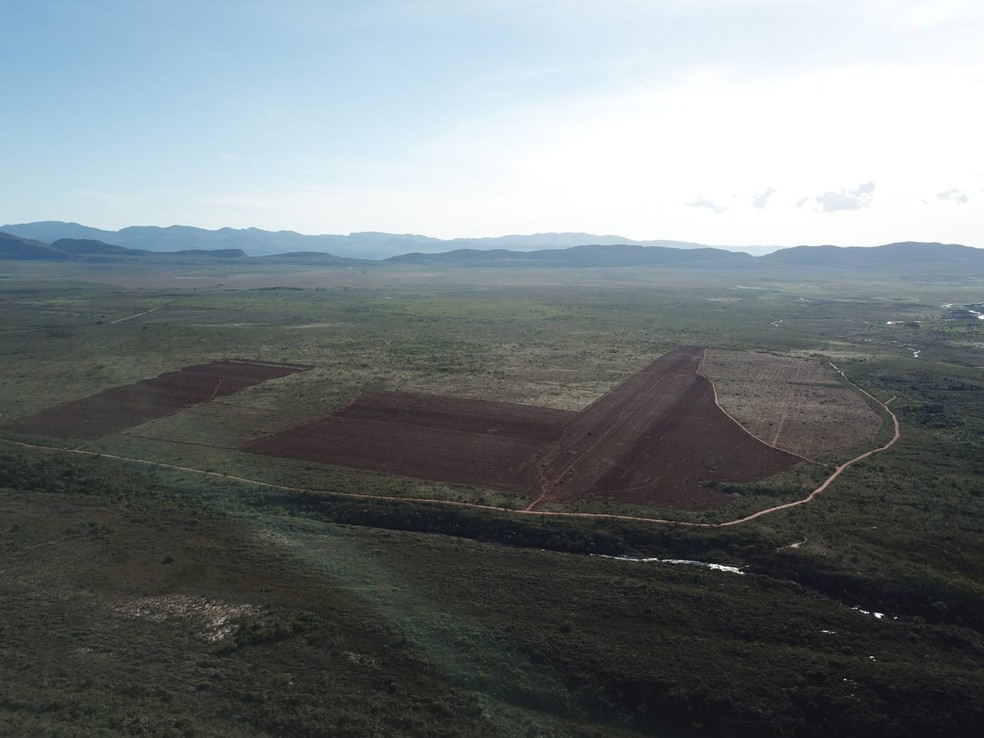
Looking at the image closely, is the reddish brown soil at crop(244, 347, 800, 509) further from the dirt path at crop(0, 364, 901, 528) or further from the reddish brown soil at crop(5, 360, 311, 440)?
the reddish brown soil at crop(5, 360, 311, 440)

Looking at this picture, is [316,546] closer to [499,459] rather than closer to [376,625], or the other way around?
[376,625]

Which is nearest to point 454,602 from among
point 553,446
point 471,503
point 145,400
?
point 471,503

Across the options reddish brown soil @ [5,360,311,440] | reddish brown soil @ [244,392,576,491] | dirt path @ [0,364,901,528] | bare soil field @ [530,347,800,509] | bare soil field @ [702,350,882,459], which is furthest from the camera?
reddish brown soil @ [5,360,311,440]

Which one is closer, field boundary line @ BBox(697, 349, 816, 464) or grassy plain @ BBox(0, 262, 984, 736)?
grassy plain @ BBox(0, 262, 984, 736)

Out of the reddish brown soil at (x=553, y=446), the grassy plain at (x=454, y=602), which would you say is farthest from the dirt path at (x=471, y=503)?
the reddish brown soil at (x=553, y=446)

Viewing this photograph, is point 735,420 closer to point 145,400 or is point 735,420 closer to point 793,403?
point 793,403

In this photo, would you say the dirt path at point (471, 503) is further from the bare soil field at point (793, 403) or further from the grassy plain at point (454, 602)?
the bare soil field at point (793, 403)

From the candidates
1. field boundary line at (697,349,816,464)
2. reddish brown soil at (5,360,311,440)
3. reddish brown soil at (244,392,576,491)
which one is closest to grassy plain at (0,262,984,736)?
reddish brown soil at (244,392,576,491)
